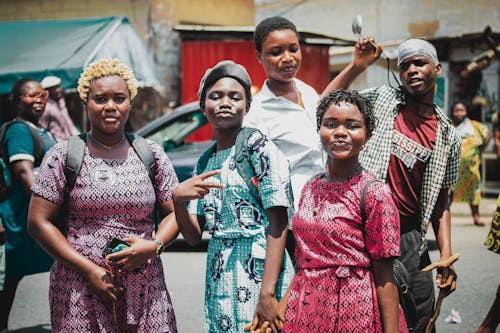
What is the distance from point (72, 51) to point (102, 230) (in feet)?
31.0

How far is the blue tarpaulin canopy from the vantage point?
1140cm

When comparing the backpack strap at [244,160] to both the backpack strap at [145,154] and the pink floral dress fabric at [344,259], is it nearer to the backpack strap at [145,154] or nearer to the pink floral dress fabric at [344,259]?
the pink floral dress fabric at [344,259]

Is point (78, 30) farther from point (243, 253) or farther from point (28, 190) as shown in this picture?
point (243, 253)

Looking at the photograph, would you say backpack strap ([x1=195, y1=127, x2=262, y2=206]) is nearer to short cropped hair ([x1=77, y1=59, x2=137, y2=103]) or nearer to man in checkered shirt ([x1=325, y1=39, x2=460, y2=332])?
short cropped hair ([x1=77, y1=59, x2=137, y2=103])

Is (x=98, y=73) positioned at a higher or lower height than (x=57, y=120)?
higher

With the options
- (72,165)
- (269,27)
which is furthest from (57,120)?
(72,165)

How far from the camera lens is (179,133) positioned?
29.2ft

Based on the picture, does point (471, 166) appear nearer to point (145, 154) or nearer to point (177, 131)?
point (177, 131)

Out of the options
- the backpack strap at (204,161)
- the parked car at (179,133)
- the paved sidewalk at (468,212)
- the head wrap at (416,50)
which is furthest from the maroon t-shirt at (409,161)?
the paved sidewalk at (468,212)

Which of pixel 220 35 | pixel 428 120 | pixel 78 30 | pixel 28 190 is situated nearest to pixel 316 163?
pixel 428 120

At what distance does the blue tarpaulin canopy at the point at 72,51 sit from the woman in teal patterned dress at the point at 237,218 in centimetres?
840

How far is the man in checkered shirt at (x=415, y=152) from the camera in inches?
139

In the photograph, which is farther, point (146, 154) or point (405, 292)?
point (405, 292)

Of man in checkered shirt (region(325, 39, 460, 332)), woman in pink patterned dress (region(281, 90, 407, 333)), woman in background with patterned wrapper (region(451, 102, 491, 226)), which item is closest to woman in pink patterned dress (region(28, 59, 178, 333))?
woman in pink patterned dress (region(281, 90, 407, 333))
